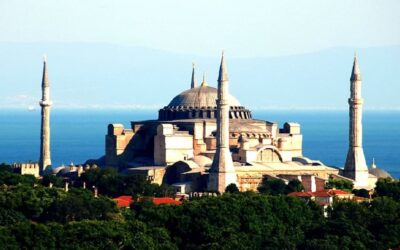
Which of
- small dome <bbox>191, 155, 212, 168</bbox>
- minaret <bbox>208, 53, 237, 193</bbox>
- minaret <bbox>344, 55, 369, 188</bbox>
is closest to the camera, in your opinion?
minaret <bbox>208, 53, 237, 193</bbox>

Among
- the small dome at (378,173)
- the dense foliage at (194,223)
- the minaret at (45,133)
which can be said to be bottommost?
the dense foliage at (194,223)

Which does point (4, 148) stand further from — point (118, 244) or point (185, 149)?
point (118, 244)

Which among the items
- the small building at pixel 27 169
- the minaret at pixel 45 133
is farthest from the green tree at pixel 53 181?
the minaret at pixel 45 133

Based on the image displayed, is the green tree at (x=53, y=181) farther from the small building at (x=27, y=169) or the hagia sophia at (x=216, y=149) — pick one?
the small building at (x=27, y=169)

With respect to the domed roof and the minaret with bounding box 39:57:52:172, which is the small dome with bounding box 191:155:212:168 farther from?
the minaret with bounding box 39:57:52:172

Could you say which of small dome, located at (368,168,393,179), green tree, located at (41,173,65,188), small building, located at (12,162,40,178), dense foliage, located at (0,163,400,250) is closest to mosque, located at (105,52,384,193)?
small dome, located at (368,168,393,179)

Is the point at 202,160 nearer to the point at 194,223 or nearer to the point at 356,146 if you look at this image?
the point at 356,146

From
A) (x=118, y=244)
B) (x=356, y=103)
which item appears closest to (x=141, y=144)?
(x=356, y=103)
